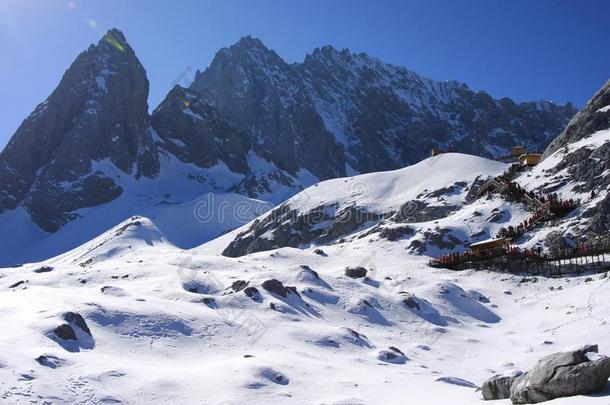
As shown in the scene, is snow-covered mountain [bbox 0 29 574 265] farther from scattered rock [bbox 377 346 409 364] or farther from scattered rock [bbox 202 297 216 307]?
scattered rock [bbox 377 346 409 364]

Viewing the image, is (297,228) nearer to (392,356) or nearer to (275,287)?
(275,287)

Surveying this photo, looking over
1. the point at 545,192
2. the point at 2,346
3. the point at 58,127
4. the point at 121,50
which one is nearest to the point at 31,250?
the point at 58,127

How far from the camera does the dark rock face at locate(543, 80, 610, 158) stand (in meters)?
67.2

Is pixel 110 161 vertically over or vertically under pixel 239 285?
over

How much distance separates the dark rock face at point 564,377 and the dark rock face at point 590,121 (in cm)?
5888

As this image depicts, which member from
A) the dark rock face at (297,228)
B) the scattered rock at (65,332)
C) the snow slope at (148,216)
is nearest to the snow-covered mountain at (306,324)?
the scattered rock at (65,332)

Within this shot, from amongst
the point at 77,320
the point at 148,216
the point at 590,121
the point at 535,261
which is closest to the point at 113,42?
the point at 148,216

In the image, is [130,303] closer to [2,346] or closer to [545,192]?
[2,346]

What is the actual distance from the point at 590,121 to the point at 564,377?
2407 inches

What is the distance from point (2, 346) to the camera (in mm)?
21594

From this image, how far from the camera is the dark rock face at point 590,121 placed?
67.2 metres

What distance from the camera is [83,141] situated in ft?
540

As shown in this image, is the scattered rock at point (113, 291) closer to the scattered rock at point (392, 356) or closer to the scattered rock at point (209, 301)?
the scattered rock at point (209, 301)

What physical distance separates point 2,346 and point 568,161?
5934cm
